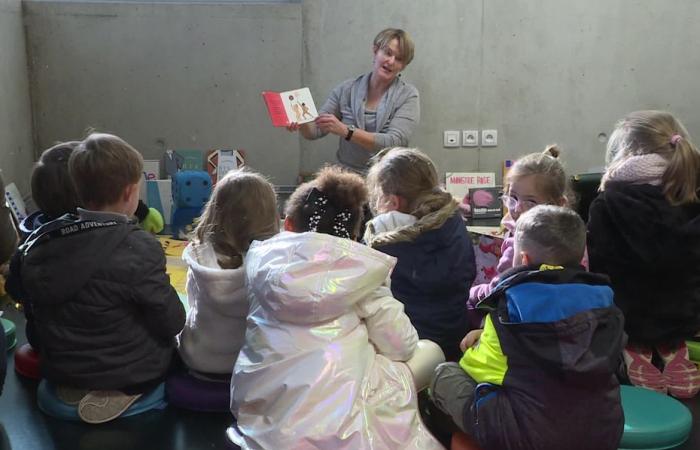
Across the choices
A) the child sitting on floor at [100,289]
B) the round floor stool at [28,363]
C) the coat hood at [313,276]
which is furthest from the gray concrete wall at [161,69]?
the coat hood at [313,276]

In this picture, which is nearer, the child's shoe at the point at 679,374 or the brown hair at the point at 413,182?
the brown hair at the point at 413,182

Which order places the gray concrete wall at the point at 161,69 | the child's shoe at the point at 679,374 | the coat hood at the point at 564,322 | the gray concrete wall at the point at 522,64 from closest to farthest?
the coat hood at the point at 564,322 < the child's shoe at the point at 679,374 < the gray concrete wall at the point at 161,69 < the gray concrete wall at the point at 522,64

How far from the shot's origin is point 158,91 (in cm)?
486

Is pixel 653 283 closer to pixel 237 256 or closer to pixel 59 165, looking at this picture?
pixel 237 256

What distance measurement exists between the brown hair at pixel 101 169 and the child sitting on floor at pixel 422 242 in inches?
32.8

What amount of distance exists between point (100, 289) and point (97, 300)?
0.13 ft

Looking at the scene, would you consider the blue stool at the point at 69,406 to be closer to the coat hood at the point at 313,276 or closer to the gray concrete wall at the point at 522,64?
the coat hood at the point at 313,276

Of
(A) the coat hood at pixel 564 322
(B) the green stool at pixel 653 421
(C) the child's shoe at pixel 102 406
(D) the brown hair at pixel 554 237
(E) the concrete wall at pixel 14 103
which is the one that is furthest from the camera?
(E) the concrete wall at pixel 14 103

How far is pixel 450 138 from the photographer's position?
515 cm

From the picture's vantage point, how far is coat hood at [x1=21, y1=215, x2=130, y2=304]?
219 centimetres

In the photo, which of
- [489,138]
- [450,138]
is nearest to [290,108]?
[450,138]

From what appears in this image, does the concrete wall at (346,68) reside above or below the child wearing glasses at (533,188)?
above

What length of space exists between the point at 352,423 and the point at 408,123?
2.63 m

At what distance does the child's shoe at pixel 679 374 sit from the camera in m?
2.66
